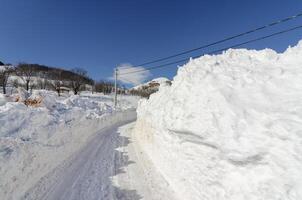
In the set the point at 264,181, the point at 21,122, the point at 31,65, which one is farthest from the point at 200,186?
the point at 31,65

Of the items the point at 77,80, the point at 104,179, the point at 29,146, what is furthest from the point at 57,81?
the point at 104,179

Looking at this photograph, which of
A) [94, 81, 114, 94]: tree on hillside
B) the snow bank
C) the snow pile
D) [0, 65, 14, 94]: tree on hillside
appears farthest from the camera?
[94, 81, 114, 94]: tree on hillside

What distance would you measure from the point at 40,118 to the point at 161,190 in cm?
1283

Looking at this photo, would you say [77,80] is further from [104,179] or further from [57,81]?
[104,179]

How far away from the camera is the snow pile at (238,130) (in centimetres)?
484

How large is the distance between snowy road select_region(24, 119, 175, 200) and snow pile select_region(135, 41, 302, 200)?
0.72 meters

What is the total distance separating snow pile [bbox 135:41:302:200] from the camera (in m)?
4.84

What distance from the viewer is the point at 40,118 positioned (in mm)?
17516

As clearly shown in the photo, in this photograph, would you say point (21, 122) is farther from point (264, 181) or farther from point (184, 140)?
point (264, 181)

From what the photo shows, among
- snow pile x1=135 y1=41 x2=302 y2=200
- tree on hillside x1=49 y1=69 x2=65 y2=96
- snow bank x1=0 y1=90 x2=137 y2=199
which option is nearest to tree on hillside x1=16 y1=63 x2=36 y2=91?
tree on hillside x1=49 y1=69 x2=65 y2=96

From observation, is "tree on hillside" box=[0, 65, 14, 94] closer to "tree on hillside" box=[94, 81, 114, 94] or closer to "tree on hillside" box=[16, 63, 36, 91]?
"tree on hillside" box=[16, 63, 36, 91]

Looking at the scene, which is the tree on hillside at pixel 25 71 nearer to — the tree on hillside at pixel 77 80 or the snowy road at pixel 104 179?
the tree on hillside at pixel 77 80

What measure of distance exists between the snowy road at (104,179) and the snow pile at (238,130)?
2.37ft

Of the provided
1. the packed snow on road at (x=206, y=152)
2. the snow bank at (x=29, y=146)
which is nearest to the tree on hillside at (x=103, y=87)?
the snow bank at (x=29, y=146)
